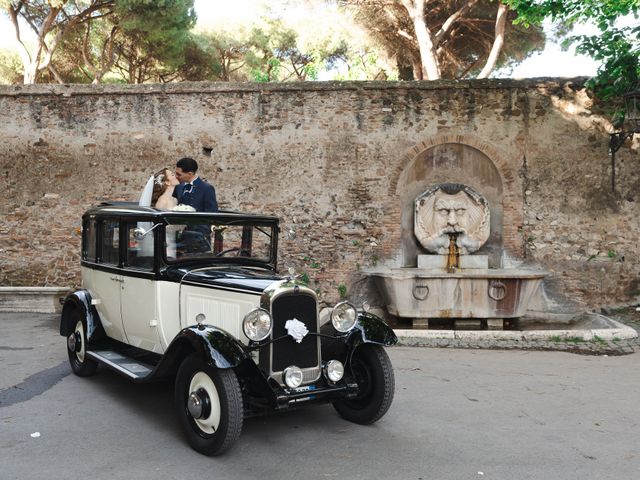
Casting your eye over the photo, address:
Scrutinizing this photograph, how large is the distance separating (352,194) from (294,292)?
5623mm

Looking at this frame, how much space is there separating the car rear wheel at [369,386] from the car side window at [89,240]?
273cm

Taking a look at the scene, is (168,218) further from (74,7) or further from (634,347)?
(74,7)

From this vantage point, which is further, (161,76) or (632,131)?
(161,76)

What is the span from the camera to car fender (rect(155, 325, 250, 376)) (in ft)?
10.6

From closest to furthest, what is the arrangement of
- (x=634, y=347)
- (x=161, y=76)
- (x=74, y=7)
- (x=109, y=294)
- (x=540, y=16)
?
(x=109, y=294)
(x=634, y=347)
(x=540, y=16)
(x=74, y=7)
(x=161, y=76)

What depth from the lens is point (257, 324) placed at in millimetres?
3387

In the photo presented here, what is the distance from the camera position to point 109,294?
4.78 meters

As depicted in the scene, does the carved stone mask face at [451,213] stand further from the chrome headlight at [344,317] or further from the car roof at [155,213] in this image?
the chrome headlight at [344,317]

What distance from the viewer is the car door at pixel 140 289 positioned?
414 centimetres

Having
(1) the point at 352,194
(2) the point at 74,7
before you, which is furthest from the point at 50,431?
(2) the point at 74,7

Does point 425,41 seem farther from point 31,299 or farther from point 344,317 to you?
point 344,317

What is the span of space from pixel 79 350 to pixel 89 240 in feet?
3.46

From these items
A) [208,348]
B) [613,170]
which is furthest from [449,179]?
[208,348]

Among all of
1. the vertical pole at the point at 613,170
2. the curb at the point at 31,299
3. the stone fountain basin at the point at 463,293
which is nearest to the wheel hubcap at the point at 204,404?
the stone fountain basin at the point at 463,293
